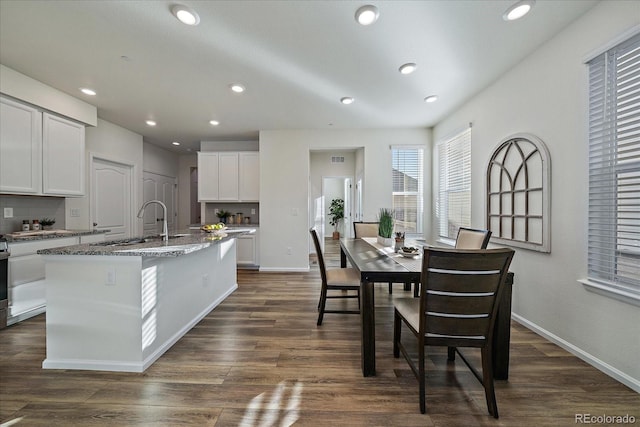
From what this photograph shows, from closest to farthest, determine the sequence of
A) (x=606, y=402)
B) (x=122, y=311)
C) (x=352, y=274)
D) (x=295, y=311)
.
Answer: (x=606, y=402) < (x=122, y=311) < (x=352, y=274) < (x=295, y=311)

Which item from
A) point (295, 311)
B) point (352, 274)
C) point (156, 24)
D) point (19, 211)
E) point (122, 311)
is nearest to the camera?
point (122, 311)

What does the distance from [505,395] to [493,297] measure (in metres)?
0.76

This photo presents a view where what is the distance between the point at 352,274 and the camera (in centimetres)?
269

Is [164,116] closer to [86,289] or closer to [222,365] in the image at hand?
[86,289]

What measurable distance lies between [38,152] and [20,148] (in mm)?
176

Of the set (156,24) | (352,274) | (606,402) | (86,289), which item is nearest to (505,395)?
(606,402)

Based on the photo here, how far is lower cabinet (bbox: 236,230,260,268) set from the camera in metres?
4.97

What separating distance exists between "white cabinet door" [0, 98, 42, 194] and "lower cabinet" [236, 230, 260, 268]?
283 centimetres

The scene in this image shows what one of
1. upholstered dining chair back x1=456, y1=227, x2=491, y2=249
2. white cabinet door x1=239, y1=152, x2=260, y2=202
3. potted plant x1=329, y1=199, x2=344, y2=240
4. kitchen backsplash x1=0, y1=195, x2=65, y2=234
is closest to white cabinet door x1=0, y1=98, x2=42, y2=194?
kitchen backsplash x1=0, y1=195, x2=65, y2=234

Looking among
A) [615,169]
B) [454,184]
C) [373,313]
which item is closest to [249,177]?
[454,184]

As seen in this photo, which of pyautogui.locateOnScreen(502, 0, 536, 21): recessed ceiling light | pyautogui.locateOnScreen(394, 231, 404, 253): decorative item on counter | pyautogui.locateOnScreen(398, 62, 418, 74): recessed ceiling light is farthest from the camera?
pyautogui.locateOnScreen(398, 62, 418, 74): recessed ceiling light

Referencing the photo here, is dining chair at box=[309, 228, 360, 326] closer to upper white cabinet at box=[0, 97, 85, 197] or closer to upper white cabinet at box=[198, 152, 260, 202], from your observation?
upper white cabinet at box=[198, 152, 260, 202]

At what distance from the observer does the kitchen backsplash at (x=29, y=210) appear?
2941mm

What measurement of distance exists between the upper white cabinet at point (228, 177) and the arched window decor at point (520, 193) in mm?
3983
